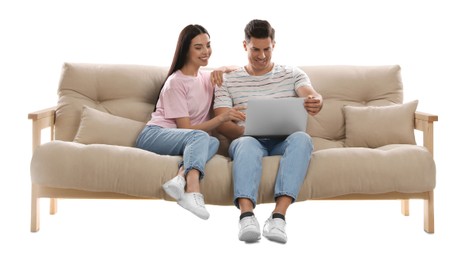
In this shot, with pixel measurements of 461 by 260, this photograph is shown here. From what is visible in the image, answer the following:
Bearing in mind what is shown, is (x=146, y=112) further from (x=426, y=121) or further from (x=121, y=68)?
(x=426, y=121)

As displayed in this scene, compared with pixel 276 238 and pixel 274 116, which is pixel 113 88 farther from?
pixel 276 238

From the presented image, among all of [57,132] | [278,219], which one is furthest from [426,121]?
[57,132]

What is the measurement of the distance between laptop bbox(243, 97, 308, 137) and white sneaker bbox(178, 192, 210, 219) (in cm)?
53

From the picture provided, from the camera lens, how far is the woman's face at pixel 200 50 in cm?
374

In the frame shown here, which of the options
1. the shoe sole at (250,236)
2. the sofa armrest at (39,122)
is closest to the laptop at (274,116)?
the shoe sole at (250,236)

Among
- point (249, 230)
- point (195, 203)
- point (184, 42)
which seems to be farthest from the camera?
point (184, 42)

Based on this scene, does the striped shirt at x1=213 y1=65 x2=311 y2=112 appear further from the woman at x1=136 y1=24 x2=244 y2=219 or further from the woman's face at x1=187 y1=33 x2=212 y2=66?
the woman's face at x1=187 y1=33 x2=212 y2=66

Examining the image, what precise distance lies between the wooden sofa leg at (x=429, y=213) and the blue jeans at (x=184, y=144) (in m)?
1.20

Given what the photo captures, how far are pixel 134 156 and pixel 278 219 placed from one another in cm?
84

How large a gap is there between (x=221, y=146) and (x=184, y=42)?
683mm

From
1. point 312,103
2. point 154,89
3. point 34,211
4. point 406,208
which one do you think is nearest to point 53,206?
point 34,211

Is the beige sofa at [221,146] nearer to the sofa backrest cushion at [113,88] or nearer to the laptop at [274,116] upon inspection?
the sofa backrest cushion at [113,88]

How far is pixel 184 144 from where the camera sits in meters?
3.42

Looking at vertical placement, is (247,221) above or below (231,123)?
below
